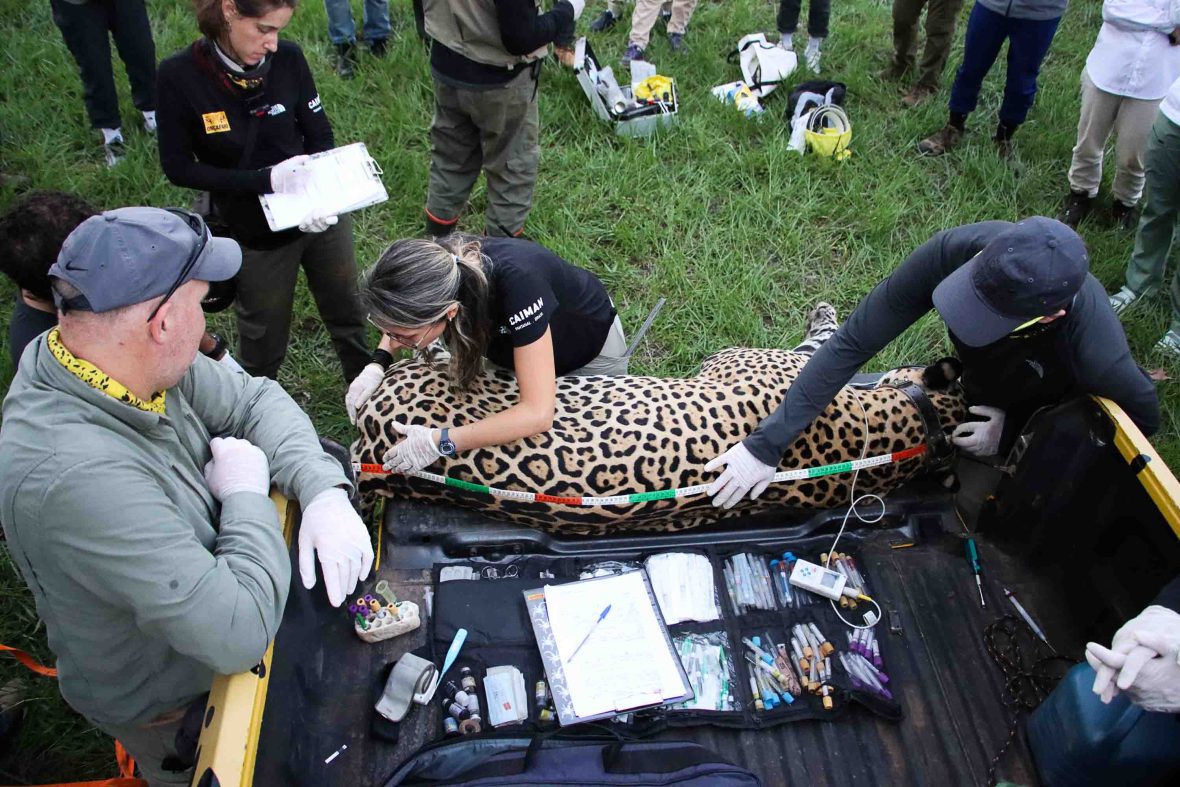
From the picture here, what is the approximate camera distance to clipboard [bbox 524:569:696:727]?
251 centimetres

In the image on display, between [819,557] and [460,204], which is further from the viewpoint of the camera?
[460,204]

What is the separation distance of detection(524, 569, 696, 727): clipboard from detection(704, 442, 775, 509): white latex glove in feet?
1.34

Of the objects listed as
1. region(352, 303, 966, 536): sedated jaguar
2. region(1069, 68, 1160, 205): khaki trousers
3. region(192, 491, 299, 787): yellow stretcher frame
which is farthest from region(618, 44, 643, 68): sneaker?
region(192, 491, 299, 787): yellow stretcher frame

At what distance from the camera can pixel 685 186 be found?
17.8 feet

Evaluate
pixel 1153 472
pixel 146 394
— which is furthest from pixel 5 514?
pixel 1153 472

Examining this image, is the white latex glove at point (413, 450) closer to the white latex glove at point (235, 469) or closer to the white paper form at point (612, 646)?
the white paper form at point (612, 646)

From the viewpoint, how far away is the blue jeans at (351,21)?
19.4 feet

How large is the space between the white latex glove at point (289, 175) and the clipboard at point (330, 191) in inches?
0.7

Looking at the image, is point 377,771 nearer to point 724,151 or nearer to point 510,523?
point 510,523

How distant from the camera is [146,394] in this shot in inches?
72.6

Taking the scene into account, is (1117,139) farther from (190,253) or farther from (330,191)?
(190,253)

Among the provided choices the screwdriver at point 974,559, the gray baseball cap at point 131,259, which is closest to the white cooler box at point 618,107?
the screwdriver at point 974,559

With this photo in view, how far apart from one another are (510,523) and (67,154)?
4204mm

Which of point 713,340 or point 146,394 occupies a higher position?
point 146,394
